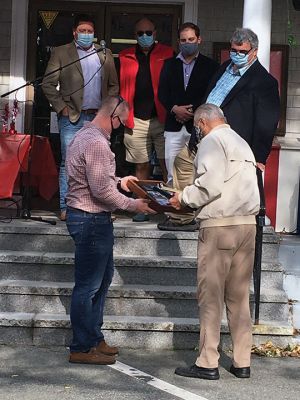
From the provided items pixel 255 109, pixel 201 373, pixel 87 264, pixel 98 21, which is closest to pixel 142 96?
pixel 98 21

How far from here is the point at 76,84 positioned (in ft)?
30.0

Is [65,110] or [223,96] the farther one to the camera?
[65,110]

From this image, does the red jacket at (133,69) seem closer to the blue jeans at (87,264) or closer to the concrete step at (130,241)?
the concrete step at (130,241)

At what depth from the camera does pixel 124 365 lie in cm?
688

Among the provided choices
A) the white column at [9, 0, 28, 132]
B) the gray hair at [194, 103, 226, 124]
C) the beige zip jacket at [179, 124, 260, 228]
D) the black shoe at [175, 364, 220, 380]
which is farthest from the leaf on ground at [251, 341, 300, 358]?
the white column at [9, 0, 28, 132]

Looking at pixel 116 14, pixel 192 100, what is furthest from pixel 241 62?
pixel 116 14

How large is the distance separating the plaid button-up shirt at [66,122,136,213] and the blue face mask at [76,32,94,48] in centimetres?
240

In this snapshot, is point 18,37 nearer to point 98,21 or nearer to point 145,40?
point 98,21

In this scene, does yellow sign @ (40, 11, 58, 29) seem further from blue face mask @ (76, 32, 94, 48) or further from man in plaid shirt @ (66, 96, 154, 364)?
man in plaid shirt @ (66, 96, 154, 364)

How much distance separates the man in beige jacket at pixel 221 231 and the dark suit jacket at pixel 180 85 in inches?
93.0

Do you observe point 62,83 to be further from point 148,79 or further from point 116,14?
point 116,14

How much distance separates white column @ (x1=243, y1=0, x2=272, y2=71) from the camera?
29.0ft

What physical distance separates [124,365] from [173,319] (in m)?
0.82

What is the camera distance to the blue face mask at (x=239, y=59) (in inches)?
301
